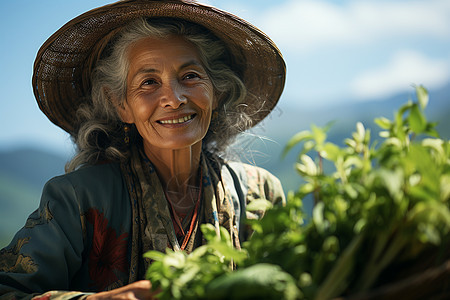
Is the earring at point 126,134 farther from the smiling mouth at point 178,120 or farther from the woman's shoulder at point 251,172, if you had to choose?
the woman's shoulder at point 251,172

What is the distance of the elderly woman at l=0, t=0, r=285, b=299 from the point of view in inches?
57.9

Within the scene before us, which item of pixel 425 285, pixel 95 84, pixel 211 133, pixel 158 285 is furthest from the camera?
pixel 211 133

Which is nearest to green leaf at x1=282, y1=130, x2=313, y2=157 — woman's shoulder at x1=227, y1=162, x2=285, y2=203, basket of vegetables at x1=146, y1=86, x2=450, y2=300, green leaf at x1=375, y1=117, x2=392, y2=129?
basket of vegetables at x1=146, y1=86, x2=450, y2=300

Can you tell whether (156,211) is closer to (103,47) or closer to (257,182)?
(257,182)

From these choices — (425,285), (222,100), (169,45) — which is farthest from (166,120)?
(425,285)

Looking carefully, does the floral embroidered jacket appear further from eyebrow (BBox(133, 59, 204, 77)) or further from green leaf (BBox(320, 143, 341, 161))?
green leaf (BBox(320, 143, 341, 161))

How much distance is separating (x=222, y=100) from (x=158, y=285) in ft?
4.35

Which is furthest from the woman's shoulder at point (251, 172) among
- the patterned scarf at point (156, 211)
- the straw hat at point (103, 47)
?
the straw hat at point (103, 47)

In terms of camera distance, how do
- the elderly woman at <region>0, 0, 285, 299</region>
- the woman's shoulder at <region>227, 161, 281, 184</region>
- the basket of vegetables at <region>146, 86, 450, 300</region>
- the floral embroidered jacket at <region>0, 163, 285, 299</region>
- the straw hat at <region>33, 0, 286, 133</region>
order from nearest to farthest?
the basket of vegetables at <region>146, 86, 450, 300</region> → the floral embroidered jacket at <region>0, 163, 285, 299</region> → the elderly woman at <region>0, 0, 285, 299</region> → the straw hat at <region>33, 0, 286, 133</region> → the woman's shoulder at <region>227, 161, 281, 184</region>

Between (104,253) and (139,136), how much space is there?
21.0 inches

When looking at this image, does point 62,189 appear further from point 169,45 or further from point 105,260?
point 169,45

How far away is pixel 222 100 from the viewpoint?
1.99 meters

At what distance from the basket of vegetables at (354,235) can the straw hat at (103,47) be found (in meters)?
1.03

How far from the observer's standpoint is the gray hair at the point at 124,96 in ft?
5.59
